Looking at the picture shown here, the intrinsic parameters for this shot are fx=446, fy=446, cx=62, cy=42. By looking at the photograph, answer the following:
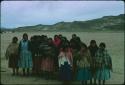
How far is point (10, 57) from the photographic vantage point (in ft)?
51.5

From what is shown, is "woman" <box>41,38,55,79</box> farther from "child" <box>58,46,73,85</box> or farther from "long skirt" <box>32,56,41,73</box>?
"child" <box>58,46,73,85</box>

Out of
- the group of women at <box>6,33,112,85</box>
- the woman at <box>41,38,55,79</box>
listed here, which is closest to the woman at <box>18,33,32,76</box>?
the group of women at <box>6,33,112,85</box>

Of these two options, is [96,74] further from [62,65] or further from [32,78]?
[32,78]

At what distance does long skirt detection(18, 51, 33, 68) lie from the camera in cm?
1543

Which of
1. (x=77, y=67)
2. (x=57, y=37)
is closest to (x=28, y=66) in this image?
(x=57, y=37)

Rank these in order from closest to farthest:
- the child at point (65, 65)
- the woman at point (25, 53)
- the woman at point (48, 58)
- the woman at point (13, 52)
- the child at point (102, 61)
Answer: the child at point (102, 61), the child at point (65, 65), the woman at point (48, 58), the woman at point (25, 53), the woman at point (13, 52)

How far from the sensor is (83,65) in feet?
43.7

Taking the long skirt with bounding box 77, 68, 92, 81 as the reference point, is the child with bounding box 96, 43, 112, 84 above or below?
above

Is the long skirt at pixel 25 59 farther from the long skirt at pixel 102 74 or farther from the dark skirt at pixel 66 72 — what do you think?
the long skirt at pixel 102 74

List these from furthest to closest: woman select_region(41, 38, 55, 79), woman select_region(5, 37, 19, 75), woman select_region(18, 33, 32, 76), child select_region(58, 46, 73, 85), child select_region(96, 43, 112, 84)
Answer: woman select_region(5, 37, 19, 75), woman select_region(18, 33, 32, 76), woman select_region(41, 38, 55, 79), child select_region(58, 46, 73, 85), child select_region(96, 43, 112, 84)

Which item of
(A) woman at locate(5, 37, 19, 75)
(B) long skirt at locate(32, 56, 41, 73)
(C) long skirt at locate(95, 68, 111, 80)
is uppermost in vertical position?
(A) woman at locate(5, 37, 19, 75)

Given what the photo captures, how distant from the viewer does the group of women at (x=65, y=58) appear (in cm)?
1337

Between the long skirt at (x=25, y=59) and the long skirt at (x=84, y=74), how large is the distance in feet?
8.72

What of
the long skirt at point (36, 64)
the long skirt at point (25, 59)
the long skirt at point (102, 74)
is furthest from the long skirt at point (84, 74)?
the long skirt at point (25, 59)
